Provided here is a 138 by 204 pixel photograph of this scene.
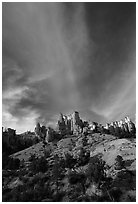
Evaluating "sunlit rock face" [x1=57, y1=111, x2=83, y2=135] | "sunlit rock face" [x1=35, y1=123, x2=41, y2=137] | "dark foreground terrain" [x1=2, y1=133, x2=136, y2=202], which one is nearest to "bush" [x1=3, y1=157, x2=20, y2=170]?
"dark foreground terrain" [x1=2, y1=133, x2=136, y2=202]

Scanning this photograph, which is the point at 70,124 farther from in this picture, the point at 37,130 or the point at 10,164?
the point at 10,164

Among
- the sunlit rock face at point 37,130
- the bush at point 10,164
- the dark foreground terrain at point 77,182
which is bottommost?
the dark foreground terrain at point 77,182

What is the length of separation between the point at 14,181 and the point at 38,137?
61.8 m

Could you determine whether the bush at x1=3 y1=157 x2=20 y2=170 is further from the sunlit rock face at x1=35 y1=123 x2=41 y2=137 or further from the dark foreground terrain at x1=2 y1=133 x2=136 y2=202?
the sunlit rock face at x1=35 y1=123 x2=41 y2=137

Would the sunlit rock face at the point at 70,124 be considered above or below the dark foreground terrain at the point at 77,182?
above

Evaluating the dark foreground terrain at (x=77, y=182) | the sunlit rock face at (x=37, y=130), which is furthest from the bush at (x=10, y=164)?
the sunlit rock face at (x=37, y=130)

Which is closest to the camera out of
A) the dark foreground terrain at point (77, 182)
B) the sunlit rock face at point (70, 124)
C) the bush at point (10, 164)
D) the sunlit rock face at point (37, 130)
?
the dark foreground terrain at point (77, 182)

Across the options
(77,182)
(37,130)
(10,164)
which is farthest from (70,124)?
(77,182)

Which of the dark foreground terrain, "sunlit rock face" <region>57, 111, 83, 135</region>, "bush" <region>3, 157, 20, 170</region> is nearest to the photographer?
the dark foreground terrain

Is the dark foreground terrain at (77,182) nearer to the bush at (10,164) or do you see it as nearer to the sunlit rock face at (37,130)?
the bush at (10,164)

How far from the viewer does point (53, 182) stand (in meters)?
34.9

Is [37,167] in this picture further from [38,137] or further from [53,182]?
[38,137]

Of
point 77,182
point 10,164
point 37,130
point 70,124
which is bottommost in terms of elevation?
point 77,182

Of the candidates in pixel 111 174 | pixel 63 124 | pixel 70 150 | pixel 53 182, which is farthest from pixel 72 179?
pixel 63 124
